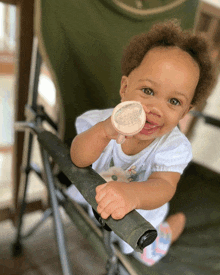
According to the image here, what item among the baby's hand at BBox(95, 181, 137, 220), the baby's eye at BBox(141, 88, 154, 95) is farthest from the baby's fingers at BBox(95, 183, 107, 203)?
the baby's eye at BBox(141, 88, 154, 95)

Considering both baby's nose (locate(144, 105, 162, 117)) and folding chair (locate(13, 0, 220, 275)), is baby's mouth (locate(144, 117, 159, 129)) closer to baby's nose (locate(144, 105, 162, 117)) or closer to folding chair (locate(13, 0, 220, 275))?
baby's nose (locate(144, 105, 162, 117))

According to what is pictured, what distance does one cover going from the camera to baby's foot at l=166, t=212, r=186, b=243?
465 millimetres

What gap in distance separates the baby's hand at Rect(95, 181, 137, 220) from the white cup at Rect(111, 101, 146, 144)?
6 cm

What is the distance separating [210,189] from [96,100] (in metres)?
0.33

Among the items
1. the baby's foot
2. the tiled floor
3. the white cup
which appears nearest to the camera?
the white cup

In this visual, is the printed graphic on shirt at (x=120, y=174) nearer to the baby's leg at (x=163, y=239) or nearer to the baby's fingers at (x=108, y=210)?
the baby's fingers at (x=108, y=210)

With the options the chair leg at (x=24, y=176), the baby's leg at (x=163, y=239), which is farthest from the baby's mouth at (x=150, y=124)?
the chair leg at (x=24, y=176)

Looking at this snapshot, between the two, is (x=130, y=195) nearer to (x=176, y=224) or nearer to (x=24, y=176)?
(x=176, y=224)

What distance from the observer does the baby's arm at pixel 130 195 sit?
0.80 ft

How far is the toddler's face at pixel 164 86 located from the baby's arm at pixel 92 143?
37 millimetres

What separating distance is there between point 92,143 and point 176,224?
295 mm

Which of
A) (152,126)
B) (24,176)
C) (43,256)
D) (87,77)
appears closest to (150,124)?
(152,126)

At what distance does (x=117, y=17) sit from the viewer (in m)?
0.43

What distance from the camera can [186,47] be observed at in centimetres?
26
